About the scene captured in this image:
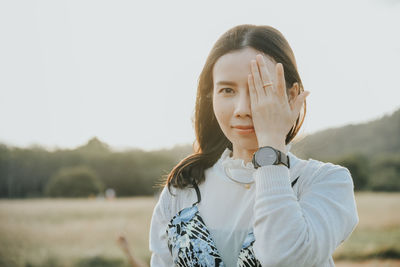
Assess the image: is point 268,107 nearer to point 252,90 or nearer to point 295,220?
point 252,90

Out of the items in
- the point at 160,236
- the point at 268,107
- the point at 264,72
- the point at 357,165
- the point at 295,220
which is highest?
the point at 264,72

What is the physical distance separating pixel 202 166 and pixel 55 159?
2184 cm

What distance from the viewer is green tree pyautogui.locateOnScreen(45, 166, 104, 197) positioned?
23.2 metres

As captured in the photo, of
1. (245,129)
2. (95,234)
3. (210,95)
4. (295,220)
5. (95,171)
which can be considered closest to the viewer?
(295,220)

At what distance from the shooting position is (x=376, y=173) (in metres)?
19.4

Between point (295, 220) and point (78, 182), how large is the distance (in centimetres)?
2396

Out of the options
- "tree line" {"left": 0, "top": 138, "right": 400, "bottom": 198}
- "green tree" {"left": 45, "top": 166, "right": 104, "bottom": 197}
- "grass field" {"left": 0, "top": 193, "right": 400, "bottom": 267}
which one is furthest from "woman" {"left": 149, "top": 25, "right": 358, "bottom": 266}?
"green tree" {"left": 45, "top": 166, "right": 104, "bottom": 197}

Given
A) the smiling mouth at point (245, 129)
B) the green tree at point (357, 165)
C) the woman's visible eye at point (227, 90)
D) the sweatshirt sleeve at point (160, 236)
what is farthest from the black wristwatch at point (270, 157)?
the green tree at point (357, 165)

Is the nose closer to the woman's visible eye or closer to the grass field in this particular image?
the woman's visible eye

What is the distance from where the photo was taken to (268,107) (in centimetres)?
145

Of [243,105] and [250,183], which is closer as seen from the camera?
[243,105]

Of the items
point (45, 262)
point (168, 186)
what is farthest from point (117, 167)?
point (168, 186)

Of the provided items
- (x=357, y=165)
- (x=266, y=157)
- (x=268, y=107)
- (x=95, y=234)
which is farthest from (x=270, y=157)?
(x=357, y=165)

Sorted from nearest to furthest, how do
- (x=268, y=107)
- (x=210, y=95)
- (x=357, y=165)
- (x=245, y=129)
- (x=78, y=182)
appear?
(x=268, y=107)
(x=245, y=129)
(x=210, y=95)
(x=357, y=165)
(x=78, y=182)
